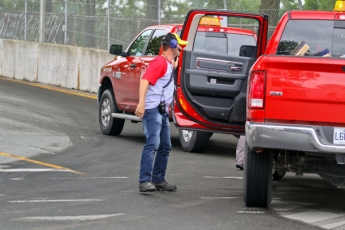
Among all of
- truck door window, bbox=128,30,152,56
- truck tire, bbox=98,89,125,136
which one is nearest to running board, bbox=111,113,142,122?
truck tire, bbox=98,89,125,136

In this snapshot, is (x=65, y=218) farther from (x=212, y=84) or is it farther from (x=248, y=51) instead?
(x=248, y=51)

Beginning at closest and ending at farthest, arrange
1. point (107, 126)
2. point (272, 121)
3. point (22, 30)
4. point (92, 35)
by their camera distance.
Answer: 1. point (272, 121)
2. point (107, 126)
3. point (92, 35)
4. point (22, 30)

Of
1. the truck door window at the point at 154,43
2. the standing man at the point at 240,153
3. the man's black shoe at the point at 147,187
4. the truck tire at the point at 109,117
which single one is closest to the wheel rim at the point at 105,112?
the truck tire at the point at 109,117

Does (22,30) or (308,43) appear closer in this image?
(308,43)

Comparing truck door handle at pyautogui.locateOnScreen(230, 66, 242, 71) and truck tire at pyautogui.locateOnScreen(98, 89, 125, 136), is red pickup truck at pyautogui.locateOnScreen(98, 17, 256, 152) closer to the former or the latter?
truck tire at pyautogui.locateOnScreen(98, 89, 125, 136)

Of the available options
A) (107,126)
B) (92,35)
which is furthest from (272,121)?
(92,35)

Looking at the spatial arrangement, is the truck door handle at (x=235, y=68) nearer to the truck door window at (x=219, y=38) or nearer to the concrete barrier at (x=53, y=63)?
the truck door window at (x=219, y=38)

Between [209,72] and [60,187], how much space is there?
2.10 meters

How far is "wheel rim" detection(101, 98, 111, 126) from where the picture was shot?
16078 millimetres

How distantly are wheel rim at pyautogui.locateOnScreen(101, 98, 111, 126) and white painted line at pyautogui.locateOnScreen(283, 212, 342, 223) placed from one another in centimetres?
759

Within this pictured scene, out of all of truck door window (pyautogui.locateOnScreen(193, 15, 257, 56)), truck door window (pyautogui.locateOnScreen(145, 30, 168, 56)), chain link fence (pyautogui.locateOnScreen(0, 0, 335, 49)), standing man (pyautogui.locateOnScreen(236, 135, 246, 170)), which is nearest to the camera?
standing man (pyautogui.locateOnScreen(236, 135, 246, 170))

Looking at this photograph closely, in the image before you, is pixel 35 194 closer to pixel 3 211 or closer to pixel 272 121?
pixel 3 211

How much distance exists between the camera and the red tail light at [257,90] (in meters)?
8.52

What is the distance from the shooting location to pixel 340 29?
372 inches
